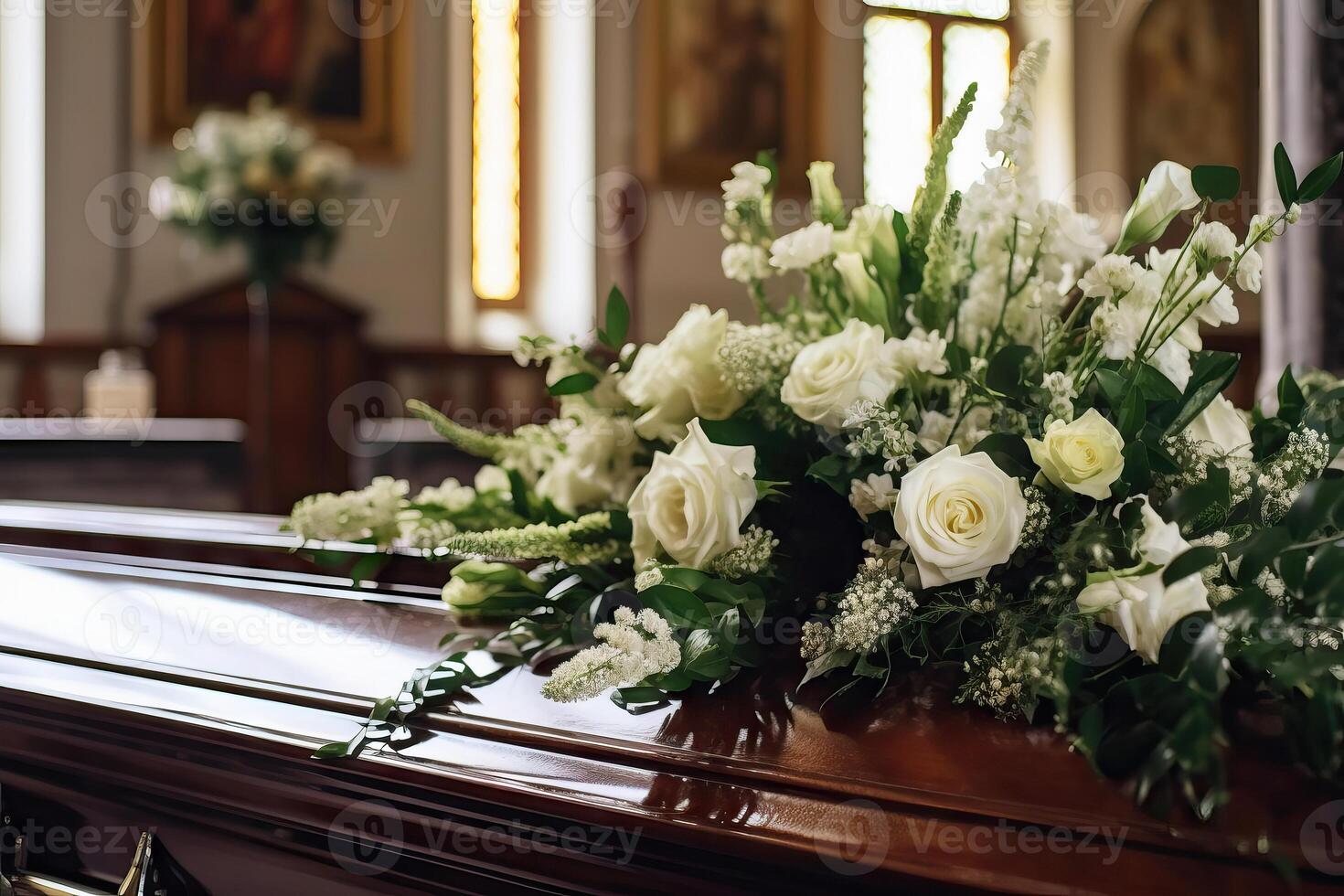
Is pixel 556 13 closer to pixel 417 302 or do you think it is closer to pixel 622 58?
pixel 622 58

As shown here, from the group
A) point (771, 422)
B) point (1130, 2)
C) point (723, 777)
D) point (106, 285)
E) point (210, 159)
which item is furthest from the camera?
point (1130, 2)

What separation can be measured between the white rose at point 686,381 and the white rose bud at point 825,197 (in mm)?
194

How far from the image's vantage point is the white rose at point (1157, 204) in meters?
0.81

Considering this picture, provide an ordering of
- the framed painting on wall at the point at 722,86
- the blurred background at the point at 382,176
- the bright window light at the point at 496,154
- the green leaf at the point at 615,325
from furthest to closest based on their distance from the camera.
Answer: the framed painting on wall at the point at 722,86, the bright window light at the point at 496,154, the blurred background at the point at 382,176, the green leaf at the point at 615,325

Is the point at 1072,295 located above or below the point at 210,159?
below

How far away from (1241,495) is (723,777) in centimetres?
37

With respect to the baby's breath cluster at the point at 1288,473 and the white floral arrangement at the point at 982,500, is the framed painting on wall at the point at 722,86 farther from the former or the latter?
the baby's breath cluster at the point at 1288,473

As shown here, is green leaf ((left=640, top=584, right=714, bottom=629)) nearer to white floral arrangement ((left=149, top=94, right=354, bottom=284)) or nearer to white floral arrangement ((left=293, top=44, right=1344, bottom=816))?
white floral arrangement ((left=293, top=44, right=1344, bottom=816))

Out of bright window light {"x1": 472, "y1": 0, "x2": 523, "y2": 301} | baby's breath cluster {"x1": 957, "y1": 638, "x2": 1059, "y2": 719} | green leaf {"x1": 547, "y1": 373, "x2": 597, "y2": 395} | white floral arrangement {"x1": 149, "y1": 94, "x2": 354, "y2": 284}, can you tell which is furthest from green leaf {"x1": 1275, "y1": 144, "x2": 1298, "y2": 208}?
bright window light {"x1": 472, "y1": 0, "x2": 523, "y2": 301}

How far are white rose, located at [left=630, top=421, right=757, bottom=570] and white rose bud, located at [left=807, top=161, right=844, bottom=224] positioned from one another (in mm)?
346

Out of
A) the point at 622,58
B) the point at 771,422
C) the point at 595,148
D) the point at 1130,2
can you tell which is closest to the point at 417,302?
the point at 595,148

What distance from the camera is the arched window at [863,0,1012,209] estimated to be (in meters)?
7.94

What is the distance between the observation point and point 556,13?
7.00 metres

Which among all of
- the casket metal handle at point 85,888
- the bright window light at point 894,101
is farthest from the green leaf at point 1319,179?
the bright window light at point 894,101
